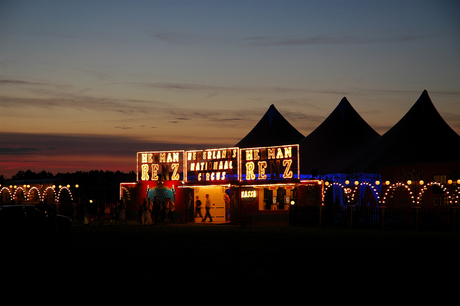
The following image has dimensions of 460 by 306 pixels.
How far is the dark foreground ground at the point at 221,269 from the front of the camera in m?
9.01

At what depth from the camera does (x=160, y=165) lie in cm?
3941

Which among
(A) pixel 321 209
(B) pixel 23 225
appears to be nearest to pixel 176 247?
(B) pixel 23 225

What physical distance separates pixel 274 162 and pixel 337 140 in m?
15.5

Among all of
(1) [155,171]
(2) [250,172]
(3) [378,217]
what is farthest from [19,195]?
(3) [378,217]

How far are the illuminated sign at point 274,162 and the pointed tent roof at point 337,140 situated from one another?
1245 centimetres

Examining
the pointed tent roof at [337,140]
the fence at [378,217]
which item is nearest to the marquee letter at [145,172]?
the fence at [378,217]

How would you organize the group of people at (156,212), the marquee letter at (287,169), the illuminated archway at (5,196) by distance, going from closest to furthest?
the marquee letter at (287,169), the group of people at (156,212), the illuminated archway at (5,196)

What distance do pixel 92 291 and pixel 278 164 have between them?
26913 millimetres

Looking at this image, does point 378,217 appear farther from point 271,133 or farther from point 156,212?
point 271,133

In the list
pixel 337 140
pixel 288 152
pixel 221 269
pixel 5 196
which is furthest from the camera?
pixel 5 196

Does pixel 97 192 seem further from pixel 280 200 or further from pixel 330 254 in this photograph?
pixel 330 254

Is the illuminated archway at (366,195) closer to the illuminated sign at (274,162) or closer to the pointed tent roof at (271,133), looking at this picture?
the illuminated sign at (274,162)

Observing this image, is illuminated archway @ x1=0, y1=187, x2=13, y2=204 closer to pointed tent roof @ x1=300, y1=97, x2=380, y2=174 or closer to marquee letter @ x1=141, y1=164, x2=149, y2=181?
marquee letter @ x1=141, y1=164, x2=149, y2=181

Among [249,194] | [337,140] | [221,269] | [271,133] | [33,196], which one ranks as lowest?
[221,269]
